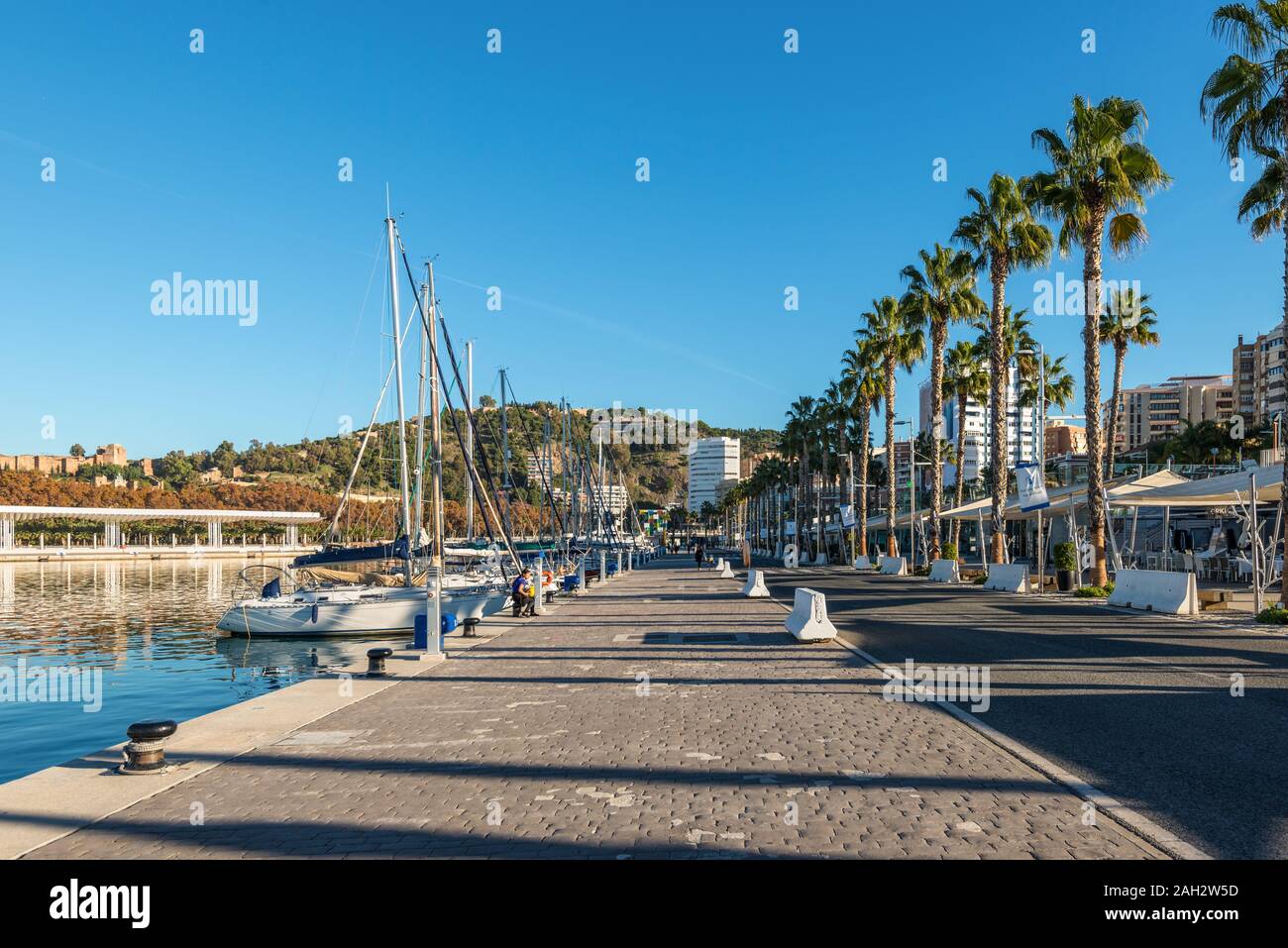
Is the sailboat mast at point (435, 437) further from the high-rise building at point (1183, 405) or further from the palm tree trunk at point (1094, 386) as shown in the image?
the high-rise building at point (1183, 405)

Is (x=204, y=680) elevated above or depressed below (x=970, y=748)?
below

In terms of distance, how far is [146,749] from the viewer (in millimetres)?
9109

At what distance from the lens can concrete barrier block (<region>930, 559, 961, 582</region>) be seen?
4366 centimetres

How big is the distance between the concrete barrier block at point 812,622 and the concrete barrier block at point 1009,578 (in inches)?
701

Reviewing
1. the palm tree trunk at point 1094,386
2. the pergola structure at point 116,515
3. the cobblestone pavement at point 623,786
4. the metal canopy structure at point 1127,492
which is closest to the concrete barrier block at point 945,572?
the metal canopy structure at point 1127,492

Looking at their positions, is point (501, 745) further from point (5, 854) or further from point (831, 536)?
point (831, 536)

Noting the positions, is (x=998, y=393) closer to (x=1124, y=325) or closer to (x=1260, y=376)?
(x=1124, y=325)

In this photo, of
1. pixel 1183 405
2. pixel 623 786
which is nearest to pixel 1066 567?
pixel 623 786

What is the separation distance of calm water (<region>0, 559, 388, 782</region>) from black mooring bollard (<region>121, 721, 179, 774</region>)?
21.3 ft

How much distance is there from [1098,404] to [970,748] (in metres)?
24.9

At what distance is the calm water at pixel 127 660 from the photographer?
1691 centimetres

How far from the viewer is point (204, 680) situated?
23.3m

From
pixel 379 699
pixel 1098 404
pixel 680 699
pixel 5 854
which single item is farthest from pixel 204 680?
pixel 1098 404

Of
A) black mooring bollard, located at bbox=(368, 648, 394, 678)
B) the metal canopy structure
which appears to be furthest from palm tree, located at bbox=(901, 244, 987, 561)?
black mooring bollard, located at bbox=(368, 648, 394, 678)
